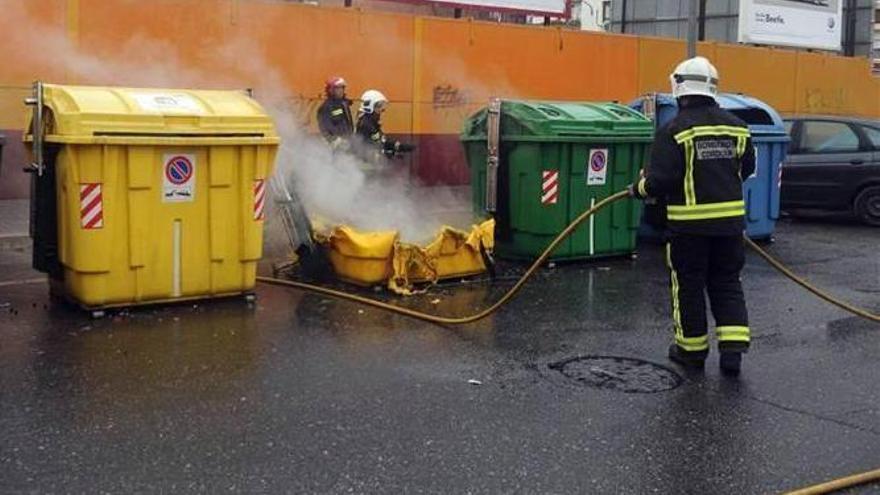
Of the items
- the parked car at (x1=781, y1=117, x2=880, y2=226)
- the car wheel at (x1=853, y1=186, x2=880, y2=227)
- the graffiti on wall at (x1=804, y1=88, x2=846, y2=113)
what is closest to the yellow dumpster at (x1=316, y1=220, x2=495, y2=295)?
the parked car at (x1=781, y1=117, x2=880, y2=226)

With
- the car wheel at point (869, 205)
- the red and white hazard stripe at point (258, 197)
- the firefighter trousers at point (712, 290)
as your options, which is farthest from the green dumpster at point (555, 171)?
the car wheel at point (869, 205)

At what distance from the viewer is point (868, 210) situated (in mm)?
12273

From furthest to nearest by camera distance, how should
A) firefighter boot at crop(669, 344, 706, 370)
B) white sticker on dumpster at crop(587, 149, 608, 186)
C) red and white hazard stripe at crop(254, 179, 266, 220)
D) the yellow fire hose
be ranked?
white sticker on dumpster at crop(587, 149, 608, 186) < red and white hazard stripe at crop(254, 179, 266, 220) < the yellow fire hose < firefighter boot at crop(669, 344, 706, 370)

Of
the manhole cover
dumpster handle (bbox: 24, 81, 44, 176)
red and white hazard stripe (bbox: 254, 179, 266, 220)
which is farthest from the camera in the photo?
red and white hazard stripe (bbox: 254, 179, 266, 220)

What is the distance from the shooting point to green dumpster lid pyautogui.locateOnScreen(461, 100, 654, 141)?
27.8 feet

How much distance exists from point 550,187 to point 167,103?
135 inches

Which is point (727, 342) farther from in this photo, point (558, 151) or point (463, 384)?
point (558, 151)

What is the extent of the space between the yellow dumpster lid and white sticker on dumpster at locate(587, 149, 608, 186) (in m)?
3.14

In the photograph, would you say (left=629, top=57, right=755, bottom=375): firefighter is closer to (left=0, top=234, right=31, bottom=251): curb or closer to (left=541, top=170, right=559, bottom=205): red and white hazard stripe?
(left=541, top=170, right=559, bottom=205): red and white hazard stripe

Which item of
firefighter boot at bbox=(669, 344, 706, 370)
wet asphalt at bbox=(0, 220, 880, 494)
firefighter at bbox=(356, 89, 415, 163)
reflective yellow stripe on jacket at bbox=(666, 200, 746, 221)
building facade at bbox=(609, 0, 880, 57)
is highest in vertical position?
building facade at bbox=(609, 0, 880, 57)

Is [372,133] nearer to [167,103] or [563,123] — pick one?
[563,123]

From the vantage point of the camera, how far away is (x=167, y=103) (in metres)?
6.49

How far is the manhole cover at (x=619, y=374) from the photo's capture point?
203 inches

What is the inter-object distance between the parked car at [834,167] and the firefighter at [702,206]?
749cm
